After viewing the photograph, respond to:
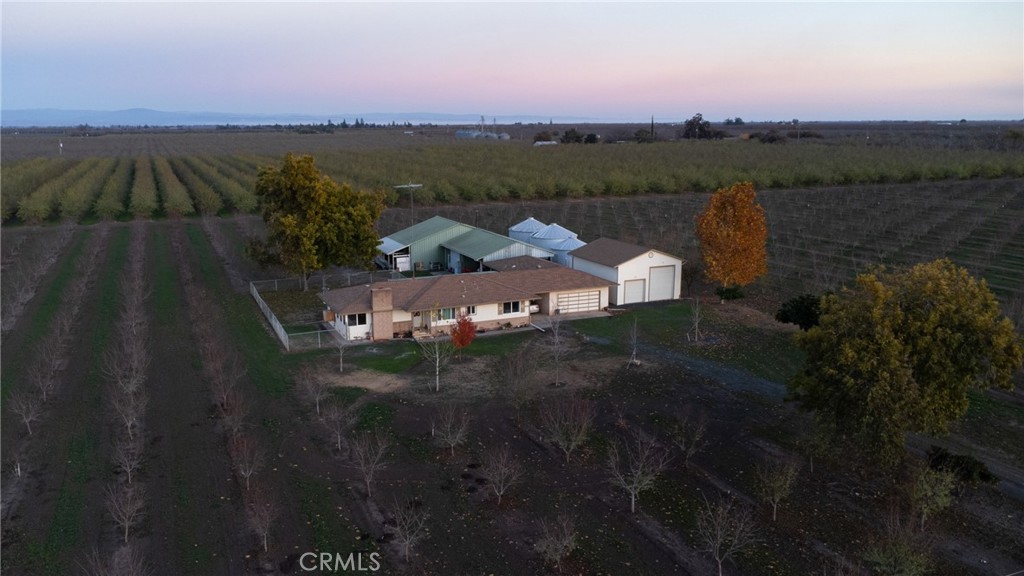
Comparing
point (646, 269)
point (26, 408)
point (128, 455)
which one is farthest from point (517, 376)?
point (26, 408)

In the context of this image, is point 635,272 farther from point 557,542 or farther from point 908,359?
point 557,542

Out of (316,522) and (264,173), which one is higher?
(264,173)

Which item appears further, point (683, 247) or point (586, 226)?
point (586, 226)

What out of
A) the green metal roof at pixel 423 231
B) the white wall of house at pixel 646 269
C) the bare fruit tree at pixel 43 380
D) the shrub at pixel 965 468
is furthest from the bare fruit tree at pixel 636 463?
the green metal roof at pixel 423 231

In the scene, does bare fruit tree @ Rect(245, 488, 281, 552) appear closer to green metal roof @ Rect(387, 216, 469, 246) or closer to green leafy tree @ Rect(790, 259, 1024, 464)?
green leafy tree @ Rect(790, 259, 1024, 464)

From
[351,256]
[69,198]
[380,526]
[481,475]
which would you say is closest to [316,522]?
[380,526]

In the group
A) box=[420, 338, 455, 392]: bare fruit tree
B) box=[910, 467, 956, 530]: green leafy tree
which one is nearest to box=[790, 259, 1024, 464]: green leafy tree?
box=[910, 467, 956, 530]: green leafy tree

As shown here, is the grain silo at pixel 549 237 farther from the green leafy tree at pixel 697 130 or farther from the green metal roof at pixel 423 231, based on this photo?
the green leafy tree at pixel 697 130

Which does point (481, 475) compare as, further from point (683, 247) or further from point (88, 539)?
point (683, 247)
